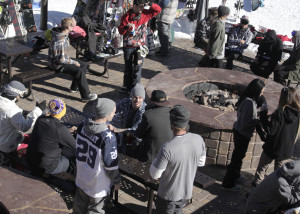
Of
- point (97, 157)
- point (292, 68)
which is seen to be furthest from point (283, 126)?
point (292, 68)

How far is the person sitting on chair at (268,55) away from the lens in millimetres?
9961

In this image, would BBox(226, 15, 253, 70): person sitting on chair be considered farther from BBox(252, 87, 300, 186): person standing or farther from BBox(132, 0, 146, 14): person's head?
BBox(252, 87, 300, 186): person standing

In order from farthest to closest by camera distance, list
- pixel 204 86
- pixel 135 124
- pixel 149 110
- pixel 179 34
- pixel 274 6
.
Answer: pixel 274 6 < pixel 179 34 < pixel 204 86 < pixel 135 124 < pixel 149 110

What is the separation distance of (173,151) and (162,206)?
2.42 feet

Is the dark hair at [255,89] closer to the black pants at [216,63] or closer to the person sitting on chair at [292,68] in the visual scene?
the black pants at [216,63]

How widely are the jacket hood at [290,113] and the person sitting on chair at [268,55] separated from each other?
4623mm

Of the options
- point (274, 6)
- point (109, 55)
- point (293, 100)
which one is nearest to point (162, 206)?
point (293, 100)

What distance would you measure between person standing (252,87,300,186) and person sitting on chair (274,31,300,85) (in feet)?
Result: 14.3

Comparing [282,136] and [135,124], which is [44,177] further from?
[282,136]

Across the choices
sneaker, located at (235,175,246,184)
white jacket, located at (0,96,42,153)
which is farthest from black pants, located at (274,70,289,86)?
white jacket, located at (0,96,42,153)

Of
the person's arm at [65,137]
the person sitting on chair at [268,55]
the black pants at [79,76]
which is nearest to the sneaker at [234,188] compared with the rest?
the person's arm at [65,137]

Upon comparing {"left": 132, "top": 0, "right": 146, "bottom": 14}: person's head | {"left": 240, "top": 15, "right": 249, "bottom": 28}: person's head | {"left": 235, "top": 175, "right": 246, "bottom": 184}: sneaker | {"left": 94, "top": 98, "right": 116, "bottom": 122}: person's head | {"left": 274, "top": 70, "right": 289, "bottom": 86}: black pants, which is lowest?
{"left": 235, "top": 175, "right": 246, "bottom": 184}: sneaker

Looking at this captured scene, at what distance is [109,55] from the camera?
10.0 meters

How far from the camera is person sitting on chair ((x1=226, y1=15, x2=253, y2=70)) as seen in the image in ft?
34.8
